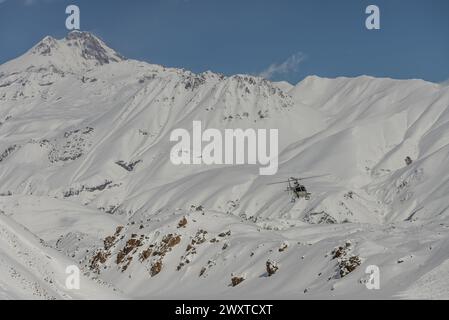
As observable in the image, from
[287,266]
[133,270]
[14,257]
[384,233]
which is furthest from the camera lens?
[133,270]

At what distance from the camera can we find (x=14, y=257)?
131 ft

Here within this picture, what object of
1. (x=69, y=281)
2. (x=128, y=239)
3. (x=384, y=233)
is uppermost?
(x=128, y=239)

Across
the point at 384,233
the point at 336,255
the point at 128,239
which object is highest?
the point at 128,239

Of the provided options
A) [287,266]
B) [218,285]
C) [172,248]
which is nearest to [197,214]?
[172,248]

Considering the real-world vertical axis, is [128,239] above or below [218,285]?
above

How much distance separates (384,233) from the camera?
59625mm

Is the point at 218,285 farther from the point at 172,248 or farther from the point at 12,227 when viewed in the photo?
the point at 12,227
